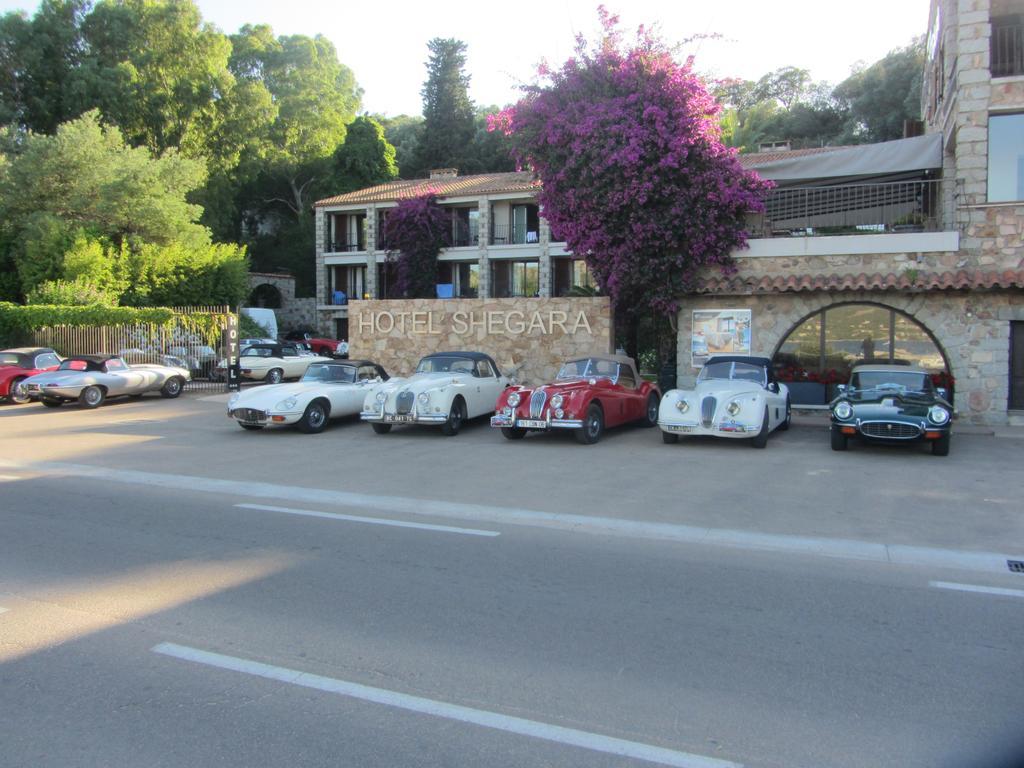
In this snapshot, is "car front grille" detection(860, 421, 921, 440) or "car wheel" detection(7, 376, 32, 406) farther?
"car wheel" detection(7, 376, 32, 406)

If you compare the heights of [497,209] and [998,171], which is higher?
[497,209]

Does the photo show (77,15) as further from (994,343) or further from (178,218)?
(994,343)

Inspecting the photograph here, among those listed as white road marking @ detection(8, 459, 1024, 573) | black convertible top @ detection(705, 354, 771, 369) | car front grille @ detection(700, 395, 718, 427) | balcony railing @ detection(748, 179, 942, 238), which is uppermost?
balcony railing @ detection(748, 179, 942, 238)

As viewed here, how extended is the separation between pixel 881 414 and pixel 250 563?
31.2 feet

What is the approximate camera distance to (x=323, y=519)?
7.84 m

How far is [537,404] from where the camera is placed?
1312 cm

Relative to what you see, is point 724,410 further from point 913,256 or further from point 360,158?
point 360,158

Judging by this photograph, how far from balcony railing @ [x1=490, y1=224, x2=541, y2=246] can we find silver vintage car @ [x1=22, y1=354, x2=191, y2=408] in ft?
70.4

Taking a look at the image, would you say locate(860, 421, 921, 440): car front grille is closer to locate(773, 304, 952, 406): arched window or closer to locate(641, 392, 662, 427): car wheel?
locate(641, 392, 662, 427): car wheel

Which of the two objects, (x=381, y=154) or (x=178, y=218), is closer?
(x=178, y=218)

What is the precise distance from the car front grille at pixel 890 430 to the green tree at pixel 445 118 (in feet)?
142

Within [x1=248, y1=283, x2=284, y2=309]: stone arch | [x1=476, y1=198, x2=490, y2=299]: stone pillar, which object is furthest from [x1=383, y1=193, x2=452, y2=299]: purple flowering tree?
[x1=248, y1=283, x2=284, y2=309]: stone arch

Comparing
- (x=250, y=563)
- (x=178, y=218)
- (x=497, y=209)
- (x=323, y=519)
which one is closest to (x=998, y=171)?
(x=323, y=519)

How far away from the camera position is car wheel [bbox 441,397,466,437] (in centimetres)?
1421
